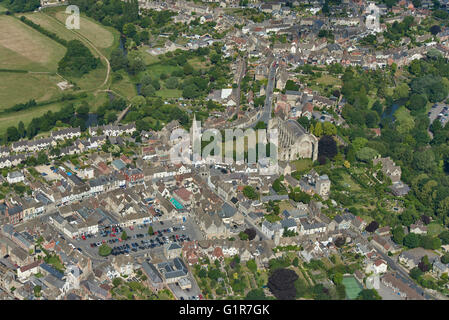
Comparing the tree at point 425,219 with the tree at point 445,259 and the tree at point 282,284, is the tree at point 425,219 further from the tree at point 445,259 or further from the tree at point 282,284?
the tree at point 282,284

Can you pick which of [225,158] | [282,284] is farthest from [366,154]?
[282,284]

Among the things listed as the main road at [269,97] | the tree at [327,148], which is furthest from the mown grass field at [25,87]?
the tree at [327,148]

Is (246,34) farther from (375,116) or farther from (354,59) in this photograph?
(375,116)

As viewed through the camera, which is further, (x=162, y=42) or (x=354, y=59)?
(x=162, y=42)

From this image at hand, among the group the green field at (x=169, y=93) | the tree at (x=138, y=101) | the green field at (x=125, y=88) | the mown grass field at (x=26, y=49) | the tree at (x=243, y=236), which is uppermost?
the mown grass field at (x=26, y=49)

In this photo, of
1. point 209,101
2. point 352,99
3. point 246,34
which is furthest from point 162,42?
point 352,99

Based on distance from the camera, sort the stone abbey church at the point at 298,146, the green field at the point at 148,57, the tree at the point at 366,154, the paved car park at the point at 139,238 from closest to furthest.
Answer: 1. the paved car park at the point at 139,238
2. the stone abbey church at the point at 298,146
3. the tree at the point at 366,154
4. the green field at the point at 148,57
